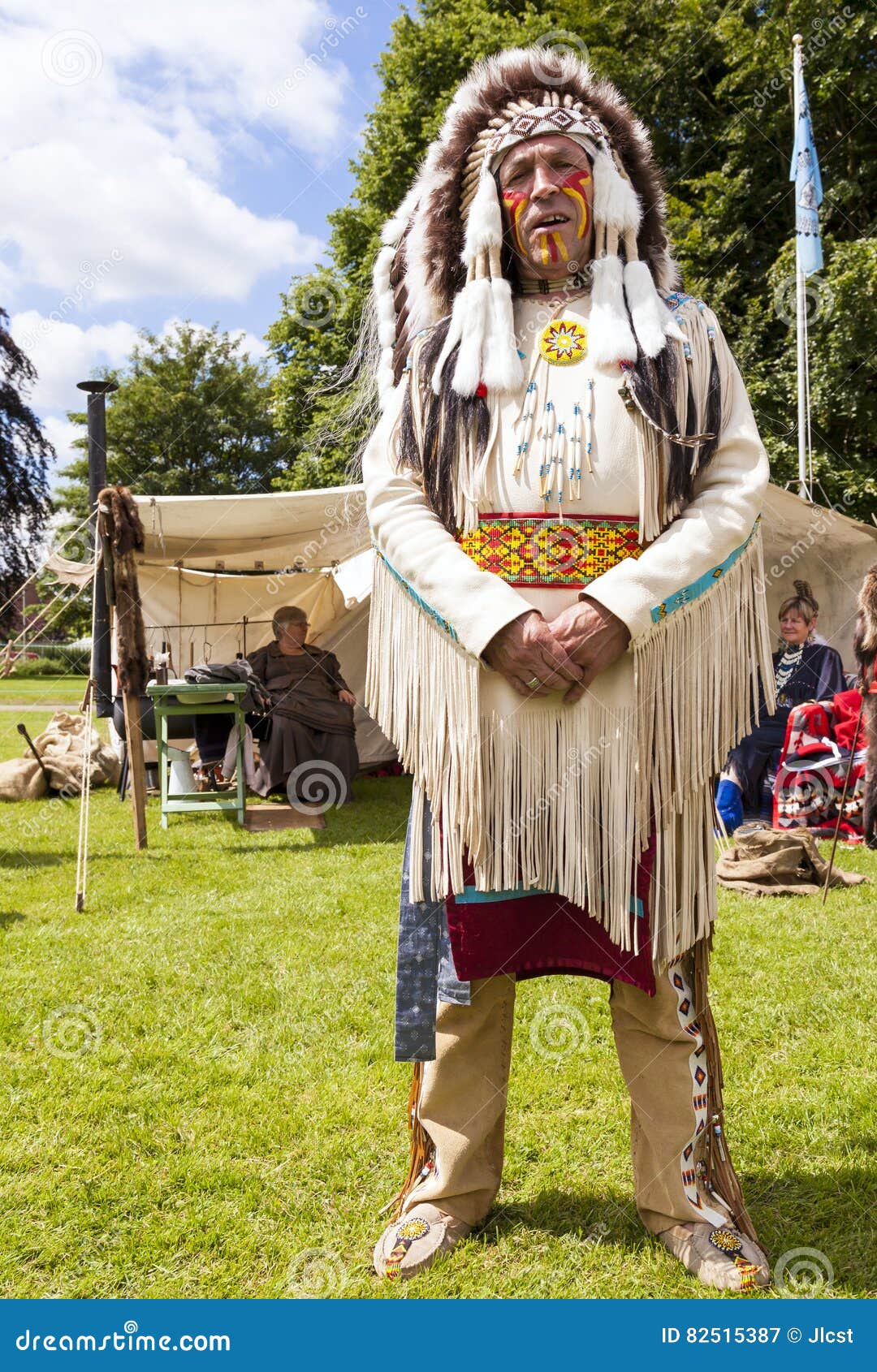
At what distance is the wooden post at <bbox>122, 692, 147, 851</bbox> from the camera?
548 centimetres

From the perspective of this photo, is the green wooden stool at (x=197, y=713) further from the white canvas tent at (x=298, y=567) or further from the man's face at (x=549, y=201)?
the man's face at (x=549, y=201)

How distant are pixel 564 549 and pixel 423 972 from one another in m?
0.82

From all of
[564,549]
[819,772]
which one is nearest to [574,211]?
[564,549]

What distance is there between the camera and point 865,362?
12.7m

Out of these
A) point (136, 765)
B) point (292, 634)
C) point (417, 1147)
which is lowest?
point (417, 1147)

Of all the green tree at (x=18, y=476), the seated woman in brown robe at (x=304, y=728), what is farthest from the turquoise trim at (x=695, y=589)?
the green tree at (x=18, y=476)

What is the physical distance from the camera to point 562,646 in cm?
166

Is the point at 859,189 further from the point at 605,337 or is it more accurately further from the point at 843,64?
the point at 605,337

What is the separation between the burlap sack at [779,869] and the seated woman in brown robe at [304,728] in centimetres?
321

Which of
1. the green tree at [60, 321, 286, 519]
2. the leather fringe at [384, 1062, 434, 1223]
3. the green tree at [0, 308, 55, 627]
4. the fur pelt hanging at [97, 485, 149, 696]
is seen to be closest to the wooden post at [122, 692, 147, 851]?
the fur pelt hanging at [97, 485, 149, 696]

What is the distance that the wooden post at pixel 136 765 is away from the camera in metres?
5.48

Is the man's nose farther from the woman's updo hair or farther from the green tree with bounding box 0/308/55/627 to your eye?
the green tree with bounding box 0/308/55/627

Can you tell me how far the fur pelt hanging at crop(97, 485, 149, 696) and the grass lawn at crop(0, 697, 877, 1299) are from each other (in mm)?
1712

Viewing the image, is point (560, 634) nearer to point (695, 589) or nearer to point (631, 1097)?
point (695, 589)
